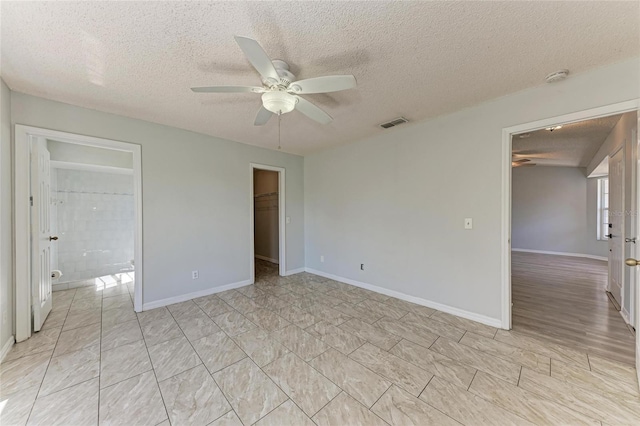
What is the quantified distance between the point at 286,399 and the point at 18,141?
338cm

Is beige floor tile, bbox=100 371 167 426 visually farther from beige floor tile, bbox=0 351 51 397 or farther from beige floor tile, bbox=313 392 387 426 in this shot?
beige floor tile, bbox=313 392 387 426

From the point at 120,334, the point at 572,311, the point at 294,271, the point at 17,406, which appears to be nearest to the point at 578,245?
the point at 572,311

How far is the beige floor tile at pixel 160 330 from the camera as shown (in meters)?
2.32

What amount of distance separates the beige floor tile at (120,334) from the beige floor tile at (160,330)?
0.07 meters

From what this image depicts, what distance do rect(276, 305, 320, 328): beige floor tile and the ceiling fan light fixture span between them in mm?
2207

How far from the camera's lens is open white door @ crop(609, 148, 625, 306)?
9.59 feet

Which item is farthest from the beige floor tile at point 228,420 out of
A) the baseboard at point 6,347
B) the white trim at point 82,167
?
the white trim at point 82,167

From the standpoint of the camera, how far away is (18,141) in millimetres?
2260

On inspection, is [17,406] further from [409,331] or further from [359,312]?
[409,331]

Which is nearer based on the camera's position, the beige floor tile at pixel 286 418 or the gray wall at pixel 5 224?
the beige floor tile at pixel 286 418

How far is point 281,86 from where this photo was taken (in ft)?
5.66

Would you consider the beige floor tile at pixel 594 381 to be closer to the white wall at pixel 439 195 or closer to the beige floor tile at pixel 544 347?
the beige floor tile at pixel 544 347

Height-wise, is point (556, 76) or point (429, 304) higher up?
point (556, 76)

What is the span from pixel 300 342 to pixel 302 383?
55 cm
